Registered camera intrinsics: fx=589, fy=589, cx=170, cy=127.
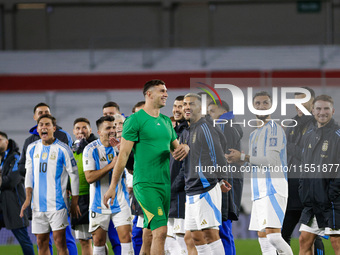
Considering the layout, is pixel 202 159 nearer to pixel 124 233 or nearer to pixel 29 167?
pixel 124 233

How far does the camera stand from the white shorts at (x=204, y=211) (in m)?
6.07

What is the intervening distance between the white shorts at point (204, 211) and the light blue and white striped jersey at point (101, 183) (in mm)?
1037

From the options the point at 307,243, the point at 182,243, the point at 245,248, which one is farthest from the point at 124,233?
the point at 245,248

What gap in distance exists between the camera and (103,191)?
6926mm

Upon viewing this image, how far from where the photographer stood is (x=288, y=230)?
7.18 m

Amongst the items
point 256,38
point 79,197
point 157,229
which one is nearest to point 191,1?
point 256,38

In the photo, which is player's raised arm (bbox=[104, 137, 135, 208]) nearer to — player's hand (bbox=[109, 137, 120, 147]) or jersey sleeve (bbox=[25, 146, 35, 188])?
player's hand (bbox=[109, 137, 120, 147])

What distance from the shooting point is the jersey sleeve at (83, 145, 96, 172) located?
6922 mm

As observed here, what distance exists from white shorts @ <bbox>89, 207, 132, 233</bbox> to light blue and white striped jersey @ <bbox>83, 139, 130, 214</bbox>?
0.05m

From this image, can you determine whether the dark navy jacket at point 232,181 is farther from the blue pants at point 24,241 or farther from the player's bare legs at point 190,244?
the blue pants at point 24,241

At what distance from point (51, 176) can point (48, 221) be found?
0.53 m

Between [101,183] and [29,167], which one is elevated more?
[29,167]

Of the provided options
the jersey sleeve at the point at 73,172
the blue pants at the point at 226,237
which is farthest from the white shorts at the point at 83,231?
the blue pants at the point at 226,237

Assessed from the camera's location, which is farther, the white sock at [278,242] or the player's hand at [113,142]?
the player's hand at [113,142]
